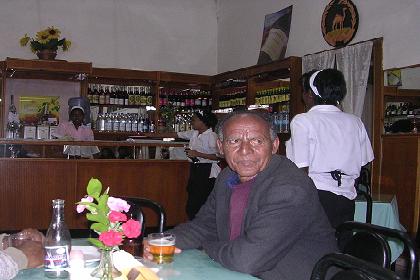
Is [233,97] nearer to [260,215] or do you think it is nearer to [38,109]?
[38,109]

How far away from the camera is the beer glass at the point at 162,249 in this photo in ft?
5.67

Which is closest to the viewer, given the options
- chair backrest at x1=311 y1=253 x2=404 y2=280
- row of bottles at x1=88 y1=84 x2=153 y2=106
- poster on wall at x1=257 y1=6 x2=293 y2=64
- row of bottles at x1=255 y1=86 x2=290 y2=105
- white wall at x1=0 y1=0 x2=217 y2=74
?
chair backrest at x1=311 y1=253 x2=404 y2=280

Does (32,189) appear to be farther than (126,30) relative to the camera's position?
No

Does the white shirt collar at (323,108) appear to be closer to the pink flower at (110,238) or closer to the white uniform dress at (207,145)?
the pink flower at (110,238)

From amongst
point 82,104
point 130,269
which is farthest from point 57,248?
point 82,104

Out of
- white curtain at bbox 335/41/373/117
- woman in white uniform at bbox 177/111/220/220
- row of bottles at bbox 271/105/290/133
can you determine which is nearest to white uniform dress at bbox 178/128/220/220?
woman in white uniform at bbox 177/111/220/220

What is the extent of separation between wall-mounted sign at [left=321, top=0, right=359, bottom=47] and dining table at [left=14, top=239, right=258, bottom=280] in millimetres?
5027

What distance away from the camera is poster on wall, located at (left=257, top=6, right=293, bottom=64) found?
24.7 feet

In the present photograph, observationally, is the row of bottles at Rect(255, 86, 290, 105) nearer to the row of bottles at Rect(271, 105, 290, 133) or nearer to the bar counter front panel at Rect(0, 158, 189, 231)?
the row of bottles at Rect(271, 105, 290, 133)

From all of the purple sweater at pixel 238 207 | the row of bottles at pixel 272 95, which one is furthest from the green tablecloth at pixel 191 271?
the row of bottles at pixel 272 95

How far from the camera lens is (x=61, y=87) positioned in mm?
8719

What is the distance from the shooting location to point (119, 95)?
8977mm

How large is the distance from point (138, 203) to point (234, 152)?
0.96m

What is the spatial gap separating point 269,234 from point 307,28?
19.2 feet
